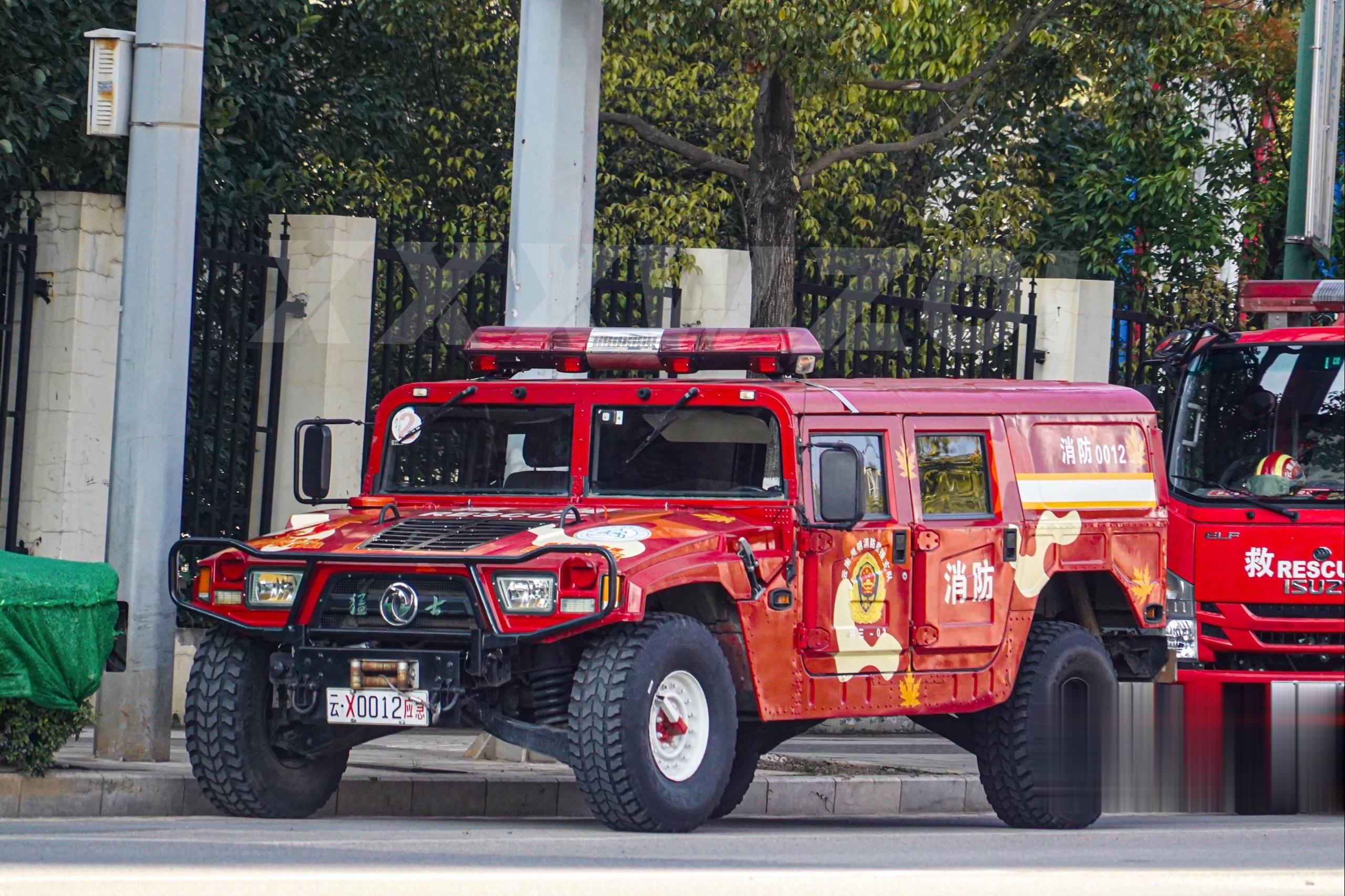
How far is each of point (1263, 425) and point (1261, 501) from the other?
58 cm

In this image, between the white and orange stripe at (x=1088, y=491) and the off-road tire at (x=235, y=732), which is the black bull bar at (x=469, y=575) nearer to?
the off-road tire at (x=235, y=732)

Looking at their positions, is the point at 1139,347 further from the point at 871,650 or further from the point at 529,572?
the point at 529,572

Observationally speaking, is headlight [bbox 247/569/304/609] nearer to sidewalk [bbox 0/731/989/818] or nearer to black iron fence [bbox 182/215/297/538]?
sidewalk [bbox 0/731/989/818]

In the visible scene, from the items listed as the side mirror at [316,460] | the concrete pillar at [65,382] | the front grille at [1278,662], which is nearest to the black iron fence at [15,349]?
the concrete pillar at [65,382]

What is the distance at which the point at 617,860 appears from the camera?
782 centimetres

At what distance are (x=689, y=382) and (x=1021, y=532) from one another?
184 cm

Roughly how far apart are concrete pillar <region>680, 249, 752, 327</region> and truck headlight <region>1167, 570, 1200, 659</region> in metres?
3.85

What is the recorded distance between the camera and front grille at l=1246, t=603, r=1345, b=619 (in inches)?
483

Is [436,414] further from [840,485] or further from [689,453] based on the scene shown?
[840,485]

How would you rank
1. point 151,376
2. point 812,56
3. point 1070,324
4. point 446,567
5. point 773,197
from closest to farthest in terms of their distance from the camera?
point 446,567 → point 151,376 → point 812,56 → point 773,197 → point 1070,324

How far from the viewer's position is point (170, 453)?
1059 centimetres

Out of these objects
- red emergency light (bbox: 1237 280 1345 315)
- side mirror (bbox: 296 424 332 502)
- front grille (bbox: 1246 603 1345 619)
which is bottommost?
front grille (bbox: 1246 603 1345 619)

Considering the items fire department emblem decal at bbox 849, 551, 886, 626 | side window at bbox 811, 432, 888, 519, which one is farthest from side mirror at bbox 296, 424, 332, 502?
fire department emblem decal at bbox 849, 551, 886, 626

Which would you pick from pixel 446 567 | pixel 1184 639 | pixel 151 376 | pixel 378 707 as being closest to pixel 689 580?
pixel 446 567
